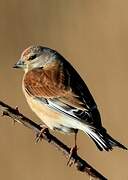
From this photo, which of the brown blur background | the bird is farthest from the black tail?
the brown blur background

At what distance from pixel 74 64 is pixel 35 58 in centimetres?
271

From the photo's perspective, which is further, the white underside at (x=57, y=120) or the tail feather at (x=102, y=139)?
the white underside at (x=57, y=120)

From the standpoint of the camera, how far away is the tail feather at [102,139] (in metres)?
4.43

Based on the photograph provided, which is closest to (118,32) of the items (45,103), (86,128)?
(45,103)

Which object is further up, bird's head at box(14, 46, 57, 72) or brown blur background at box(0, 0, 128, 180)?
bird's head at box(14, 46, 57, 72)

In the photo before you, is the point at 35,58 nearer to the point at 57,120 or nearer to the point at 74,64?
the point at 57,120

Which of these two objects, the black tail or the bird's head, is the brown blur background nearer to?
the bird's head

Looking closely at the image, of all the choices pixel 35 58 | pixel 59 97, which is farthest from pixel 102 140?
pixel 35 58

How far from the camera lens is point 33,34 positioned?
9.59 meters

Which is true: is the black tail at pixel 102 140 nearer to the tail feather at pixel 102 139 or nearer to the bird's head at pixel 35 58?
the tail feather at pixel 102 139

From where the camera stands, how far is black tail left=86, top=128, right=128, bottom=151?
4426 millimetres

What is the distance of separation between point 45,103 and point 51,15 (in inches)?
156

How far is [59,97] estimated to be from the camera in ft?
17.6

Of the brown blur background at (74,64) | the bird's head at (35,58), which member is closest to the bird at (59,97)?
the bird's head at (35,58)
